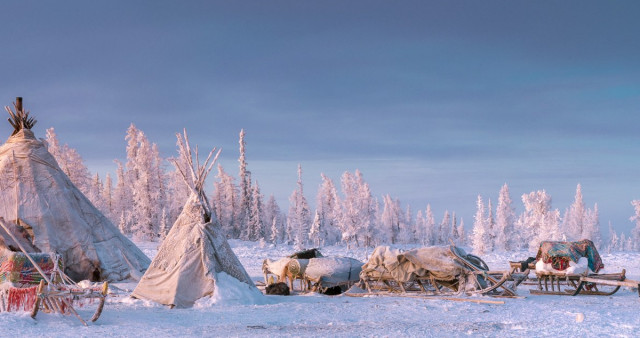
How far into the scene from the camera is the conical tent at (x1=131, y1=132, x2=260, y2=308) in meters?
15.9

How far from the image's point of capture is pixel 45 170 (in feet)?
70.8

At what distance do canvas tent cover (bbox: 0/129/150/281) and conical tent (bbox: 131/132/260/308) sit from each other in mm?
4952

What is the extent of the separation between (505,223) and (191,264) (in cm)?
5456

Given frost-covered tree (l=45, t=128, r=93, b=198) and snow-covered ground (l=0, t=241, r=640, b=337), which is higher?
frost-covered tree (l=45, t=128, r=93, b=198)

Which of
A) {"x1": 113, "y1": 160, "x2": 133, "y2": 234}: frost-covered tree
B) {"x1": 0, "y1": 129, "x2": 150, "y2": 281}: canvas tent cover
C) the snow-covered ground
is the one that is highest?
{"x1": 113, "y1": 160, "x2": 133, "y2": 234}: frost-covered tree

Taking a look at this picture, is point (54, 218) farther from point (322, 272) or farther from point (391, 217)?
point (391, 217)

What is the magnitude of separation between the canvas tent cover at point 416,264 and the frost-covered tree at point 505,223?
1821 inches

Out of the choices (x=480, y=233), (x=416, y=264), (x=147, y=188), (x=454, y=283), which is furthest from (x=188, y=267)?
(x=480, y=233)

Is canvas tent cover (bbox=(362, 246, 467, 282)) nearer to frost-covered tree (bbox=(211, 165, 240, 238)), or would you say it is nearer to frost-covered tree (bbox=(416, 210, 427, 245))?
frost-covered tree (bbox=(211, 165, 240, 238))

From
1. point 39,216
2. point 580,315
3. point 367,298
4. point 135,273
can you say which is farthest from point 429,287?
point 39,216

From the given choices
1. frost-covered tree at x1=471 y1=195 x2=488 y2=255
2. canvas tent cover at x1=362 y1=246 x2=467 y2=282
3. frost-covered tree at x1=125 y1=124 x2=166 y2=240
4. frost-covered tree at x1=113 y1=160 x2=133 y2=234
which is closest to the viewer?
canvas tent cover at x1=362 y1=246 x2=467 y2=282

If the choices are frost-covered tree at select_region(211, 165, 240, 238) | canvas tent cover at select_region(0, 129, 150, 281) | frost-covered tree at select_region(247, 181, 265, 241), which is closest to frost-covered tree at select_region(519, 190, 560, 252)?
frost-covered tree at select_region(247, 181, 265, 241)

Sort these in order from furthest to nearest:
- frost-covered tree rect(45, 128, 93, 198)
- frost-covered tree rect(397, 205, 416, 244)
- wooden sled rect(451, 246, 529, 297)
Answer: frost-covered tree rect(397, 205, 416, 244), frost-covered tree rect(45, 128, 93, 198), wooden sled rect(451, 246, 529, 297)

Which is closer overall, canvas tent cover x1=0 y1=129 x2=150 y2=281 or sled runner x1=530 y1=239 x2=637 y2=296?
sled runner x1=530 y1=239 x2=637 y2=296
